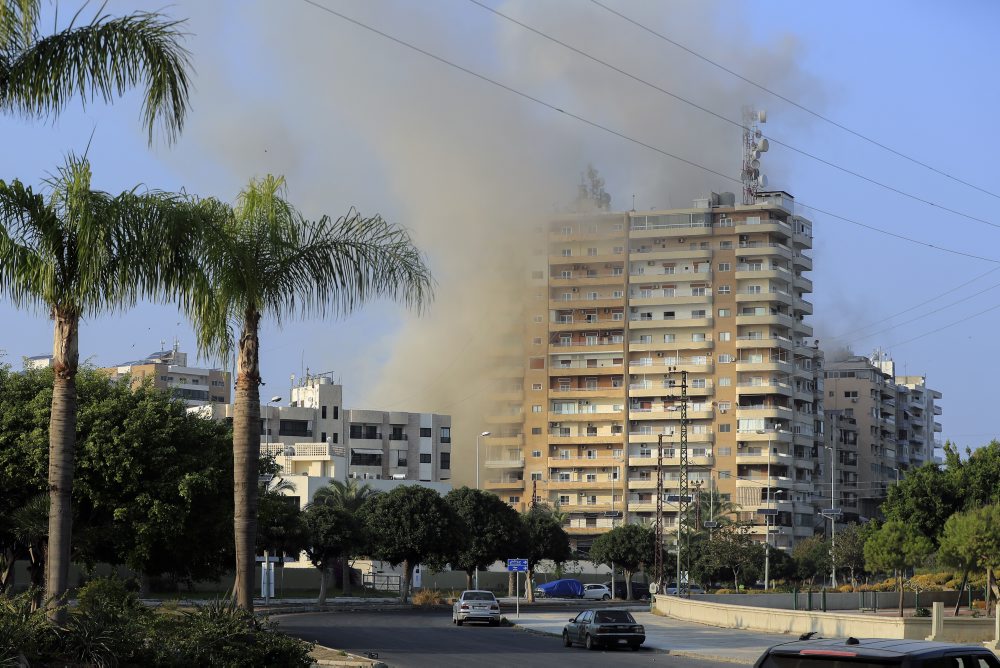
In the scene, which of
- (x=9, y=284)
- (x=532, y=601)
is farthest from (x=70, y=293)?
(x=532, y=601)

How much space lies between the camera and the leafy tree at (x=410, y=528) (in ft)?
261

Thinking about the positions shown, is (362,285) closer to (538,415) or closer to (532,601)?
(532,601)

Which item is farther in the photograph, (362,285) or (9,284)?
(362,285)

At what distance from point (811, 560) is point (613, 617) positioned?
283ft

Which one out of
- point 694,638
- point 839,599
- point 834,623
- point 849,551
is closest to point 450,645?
point 694,638

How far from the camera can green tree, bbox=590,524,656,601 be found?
105 metres

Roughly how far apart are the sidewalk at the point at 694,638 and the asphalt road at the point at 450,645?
1044 millimetres

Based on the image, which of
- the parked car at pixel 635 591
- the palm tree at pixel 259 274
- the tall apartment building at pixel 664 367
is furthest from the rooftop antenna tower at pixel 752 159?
the palm tree at pixel 259 274

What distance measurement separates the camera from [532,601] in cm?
8875

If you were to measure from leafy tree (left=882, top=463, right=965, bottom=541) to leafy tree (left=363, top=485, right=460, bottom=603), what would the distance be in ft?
91.2

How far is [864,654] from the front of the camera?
10211 millimetres

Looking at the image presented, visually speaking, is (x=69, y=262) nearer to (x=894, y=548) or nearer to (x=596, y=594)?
(x=894, y=548)

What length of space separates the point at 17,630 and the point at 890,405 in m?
185

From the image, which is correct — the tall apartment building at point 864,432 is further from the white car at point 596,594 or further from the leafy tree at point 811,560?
the white car at point 596,594
